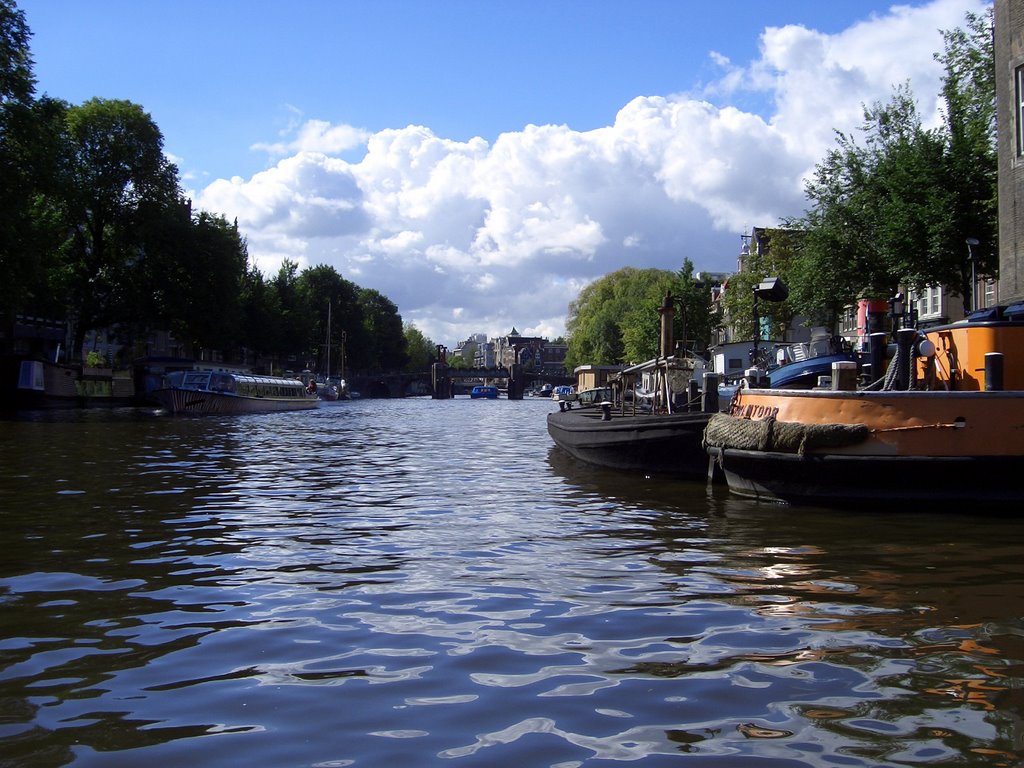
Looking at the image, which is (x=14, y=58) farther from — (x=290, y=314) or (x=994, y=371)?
(x=290, y=314)

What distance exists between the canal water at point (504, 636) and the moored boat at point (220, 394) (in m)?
37.5

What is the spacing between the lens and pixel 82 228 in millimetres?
62938

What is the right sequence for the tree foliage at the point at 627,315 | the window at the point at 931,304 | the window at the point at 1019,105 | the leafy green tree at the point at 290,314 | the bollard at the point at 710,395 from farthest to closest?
the leafy green tree at the point at 290,314 < the tree foliage at the point at 627,315 < the window at the point at 931,304 < the window at the point at 1019,105 < the bollard at the point at 710,395

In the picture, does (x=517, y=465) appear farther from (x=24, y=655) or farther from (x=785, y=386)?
(x=24, y=655)

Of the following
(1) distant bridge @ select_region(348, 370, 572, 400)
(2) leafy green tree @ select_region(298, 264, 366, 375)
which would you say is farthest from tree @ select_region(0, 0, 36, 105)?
(1) distant bridge @ select_region(348, 370, 572, 400)

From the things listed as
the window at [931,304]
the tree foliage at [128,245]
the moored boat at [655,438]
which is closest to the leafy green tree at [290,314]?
the tree foliage at [128,245]

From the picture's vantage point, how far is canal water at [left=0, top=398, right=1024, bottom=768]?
4.56m

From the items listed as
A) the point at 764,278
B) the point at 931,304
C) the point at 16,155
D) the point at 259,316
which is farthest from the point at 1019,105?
the point at 259,316

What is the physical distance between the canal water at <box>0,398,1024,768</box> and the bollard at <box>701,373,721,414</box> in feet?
18.4

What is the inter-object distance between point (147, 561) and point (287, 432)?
85.3 feet

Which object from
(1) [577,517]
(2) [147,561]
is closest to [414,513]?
(1) [577,517]

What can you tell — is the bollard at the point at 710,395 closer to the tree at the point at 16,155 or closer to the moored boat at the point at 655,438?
the moored boat at the point at 655,438

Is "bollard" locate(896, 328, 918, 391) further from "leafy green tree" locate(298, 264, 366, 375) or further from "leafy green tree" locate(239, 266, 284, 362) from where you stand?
"leafy green tree" locate(298, 264, 366, 375)

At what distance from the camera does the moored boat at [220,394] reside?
49188 mm
